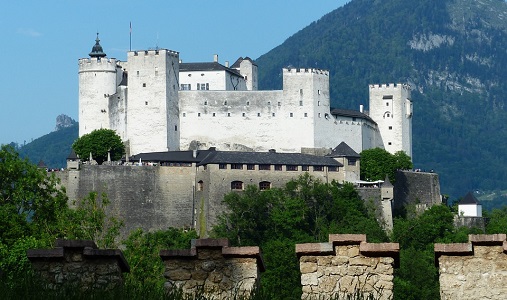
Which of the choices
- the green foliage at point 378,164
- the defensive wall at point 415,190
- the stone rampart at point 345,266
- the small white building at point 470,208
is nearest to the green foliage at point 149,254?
the stone rampart at point 345,266

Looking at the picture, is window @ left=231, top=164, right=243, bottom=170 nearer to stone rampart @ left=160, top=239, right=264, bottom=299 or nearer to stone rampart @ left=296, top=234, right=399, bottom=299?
stone rampart @ left=160, top=239, right=264, bottom=299

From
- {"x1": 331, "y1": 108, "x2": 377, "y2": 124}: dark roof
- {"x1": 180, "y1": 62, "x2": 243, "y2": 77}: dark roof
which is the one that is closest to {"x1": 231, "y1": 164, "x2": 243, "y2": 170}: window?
{"x1": 331, "y1": 108, "x2": 377, "y2": 124}: dark roof

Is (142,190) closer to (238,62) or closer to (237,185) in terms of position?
(237,185)

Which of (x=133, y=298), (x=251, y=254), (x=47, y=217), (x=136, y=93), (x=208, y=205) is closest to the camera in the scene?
(x=133, y=298)

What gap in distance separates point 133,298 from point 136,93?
78402mm

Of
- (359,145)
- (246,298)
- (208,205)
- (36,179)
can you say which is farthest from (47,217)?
(359,145)

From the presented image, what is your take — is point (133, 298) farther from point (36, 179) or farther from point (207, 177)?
point (207, 177)

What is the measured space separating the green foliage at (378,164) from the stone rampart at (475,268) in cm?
7520

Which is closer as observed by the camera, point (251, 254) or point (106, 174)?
point (251, 254)

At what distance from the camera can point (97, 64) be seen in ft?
318

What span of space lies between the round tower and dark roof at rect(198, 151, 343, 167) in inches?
452

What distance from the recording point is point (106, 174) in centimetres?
8525

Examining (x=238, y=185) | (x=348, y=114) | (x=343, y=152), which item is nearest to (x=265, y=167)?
(x=238, y=185)

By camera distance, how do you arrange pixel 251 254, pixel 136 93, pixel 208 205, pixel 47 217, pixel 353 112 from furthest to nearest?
pixel 353 112 → pixel 136 93 → pixel 208 205 → pixel 47 217 → pixel 251 254
